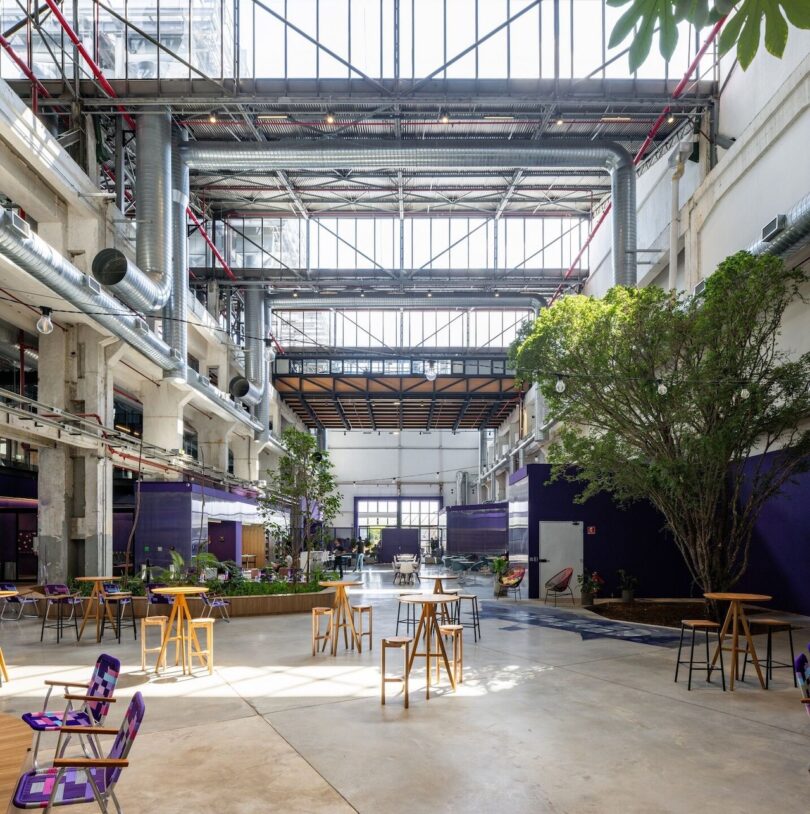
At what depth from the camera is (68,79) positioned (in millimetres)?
16203

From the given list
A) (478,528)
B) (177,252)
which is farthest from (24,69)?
(478,528)

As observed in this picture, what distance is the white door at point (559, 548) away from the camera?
17766 millimetres

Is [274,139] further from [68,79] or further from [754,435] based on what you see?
[754,435]

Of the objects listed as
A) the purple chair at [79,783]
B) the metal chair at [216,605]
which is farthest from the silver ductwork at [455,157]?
the purple chair at [79,783]

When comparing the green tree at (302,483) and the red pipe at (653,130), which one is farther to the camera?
the green tree at (302,483)

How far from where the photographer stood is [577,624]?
529 inches

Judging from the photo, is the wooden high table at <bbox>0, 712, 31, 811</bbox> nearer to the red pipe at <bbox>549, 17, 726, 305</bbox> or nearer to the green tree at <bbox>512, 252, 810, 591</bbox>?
the green tree at <bbox>512, 252, 810, 591</bbox>

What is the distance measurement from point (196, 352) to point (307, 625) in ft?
46.1

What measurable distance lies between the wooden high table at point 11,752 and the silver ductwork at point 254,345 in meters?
22.5

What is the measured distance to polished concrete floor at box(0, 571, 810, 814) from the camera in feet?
15.9

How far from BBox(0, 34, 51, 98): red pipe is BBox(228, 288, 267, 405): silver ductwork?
11039mm

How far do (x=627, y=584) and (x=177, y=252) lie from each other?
12887 millimetres

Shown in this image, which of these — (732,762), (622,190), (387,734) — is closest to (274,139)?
(622,190)

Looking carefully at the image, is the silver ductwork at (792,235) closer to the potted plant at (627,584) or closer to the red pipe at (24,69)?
the potted plant at (627,584)
